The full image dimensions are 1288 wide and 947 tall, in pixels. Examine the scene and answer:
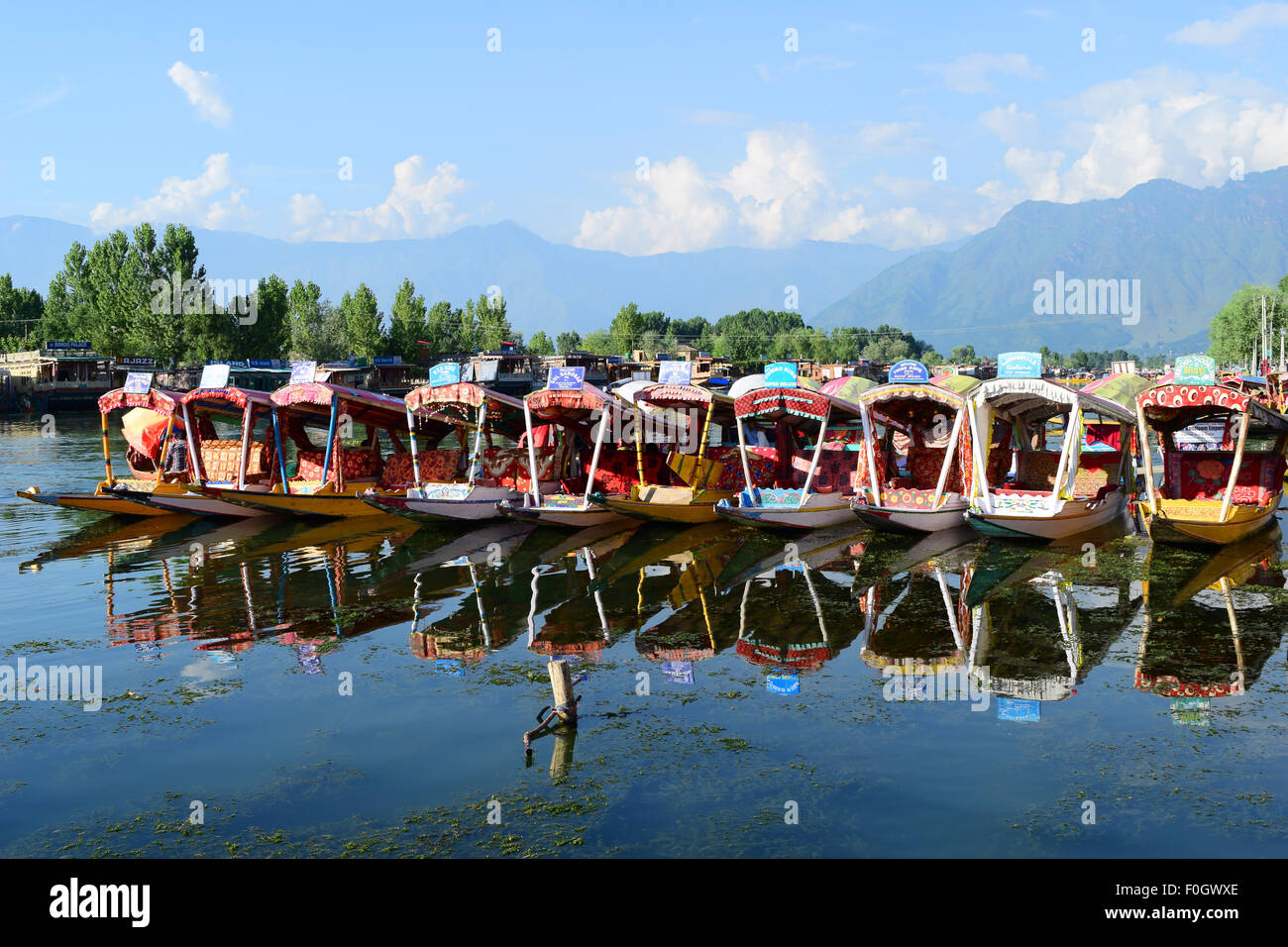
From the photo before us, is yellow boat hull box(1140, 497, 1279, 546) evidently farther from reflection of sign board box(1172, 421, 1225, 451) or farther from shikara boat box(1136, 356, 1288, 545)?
reflection of sign board box(1172, 421, 1225, 451)

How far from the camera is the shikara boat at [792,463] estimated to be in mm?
24422

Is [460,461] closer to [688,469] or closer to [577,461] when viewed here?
[577,461]

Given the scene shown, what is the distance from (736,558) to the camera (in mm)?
23328

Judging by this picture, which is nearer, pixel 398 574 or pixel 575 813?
pixel 575 813

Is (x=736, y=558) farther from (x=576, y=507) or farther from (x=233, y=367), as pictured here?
(x=233, y=367)

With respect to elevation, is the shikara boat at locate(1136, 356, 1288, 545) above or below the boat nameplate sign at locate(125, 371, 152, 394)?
below

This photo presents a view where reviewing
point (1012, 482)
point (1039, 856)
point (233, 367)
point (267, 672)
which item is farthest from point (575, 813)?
point (233, 367)

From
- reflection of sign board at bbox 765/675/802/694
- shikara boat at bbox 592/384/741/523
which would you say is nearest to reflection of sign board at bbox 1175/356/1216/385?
shikara boat at bbox 592/384/741/523

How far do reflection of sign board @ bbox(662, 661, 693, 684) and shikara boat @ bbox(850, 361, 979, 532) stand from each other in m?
9.46

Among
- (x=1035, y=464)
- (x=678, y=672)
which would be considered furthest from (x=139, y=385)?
(x=1035, y=464)

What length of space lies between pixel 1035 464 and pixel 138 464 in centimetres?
2703

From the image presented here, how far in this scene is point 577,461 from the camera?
30.2m

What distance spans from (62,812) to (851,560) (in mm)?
16355

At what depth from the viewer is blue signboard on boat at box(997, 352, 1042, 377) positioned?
21.8 meters
